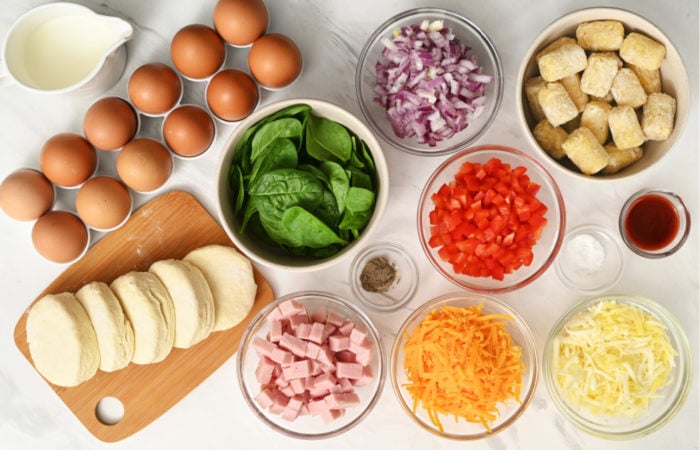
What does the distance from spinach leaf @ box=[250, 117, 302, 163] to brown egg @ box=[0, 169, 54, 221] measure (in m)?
0.65

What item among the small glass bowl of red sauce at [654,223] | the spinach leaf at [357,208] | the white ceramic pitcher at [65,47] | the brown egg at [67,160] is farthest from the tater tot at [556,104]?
the brown egg at [67,160]

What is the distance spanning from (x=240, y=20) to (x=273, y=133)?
1.08ft

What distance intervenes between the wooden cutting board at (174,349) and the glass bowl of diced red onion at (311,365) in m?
0.11

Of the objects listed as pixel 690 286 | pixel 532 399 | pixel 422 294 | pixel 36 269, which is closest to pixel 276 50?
pixel 422 294

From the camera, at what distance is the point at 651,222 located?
6.05 feet

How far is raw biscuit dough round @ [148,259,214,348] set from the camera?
1.76 metres

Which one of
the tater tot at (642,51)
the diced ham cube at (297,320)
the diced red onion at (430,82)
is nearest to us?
the tater tot at (642,51)

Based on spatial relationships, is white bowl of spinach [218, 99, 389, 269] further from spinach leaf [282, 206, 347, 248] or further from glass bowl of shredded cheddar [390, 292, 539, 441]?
glass bowl of shredded cheddar [390, 292, 539, 441]

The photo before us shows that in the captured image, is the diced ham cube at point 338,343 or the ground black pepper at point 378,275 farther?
the ground black pepper at point 378,275

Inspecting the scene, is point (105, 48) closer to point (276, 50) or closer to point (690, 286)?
point (276, 50)

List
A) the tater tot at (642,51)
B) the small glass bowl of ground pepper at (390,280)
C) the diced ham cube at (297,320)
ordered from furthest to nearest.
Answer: the small glass bowl of ground pepper at (390,280) < the diced ham cube at (297,320) < the tater tot at (642,51)

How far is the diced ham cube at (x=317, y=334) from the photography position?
1754mm

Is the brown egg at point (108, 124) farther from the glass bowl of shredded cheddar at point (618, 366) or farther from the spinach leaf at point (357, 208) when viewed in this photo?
the glass bowl of shredded cheddar at point (618, 366)

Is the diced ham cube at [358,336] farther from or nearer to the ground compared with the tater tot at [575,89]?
nearer to the ground
